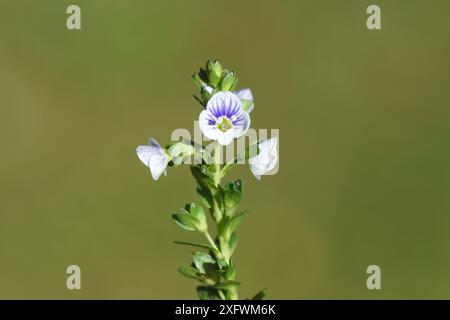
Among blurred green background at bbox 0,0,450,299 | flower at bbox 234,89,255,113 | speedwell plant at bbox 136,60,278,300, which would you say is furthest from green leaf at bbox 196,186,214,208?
Answer: blurred green background at bbox 0,0,450,299

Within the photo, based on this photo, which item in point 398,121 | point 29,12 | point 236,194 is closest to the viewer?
point 236,194

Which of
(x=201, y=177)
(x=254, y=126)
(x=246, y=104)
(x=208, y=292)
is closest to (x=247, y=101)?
(x=246, y=104)

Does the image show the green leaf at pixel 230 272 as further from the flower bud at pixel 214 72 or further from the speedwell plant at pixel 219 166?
the flower bud at pixel 214 72

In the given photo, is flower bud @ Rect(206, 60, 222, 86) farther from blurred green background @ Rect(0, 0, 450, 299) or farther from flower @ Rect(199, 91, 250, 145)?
blurred green background @ Rect(0, 0, 450, 299)

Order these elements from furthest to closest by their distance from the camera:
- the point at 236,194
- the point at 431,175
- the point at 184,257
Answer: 1. the point at 431,175
2. the point at 184,257
3. the point at 236,194

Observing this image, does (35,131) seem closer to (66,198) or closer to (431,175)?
(66,198)

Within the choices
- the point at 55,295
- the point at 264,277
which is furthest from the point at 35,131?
the point at 264,277

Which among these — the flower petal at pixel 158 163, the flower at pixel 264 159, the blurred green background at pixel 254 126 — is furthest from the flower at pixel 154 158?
the blurred green background at pixel 254 126
